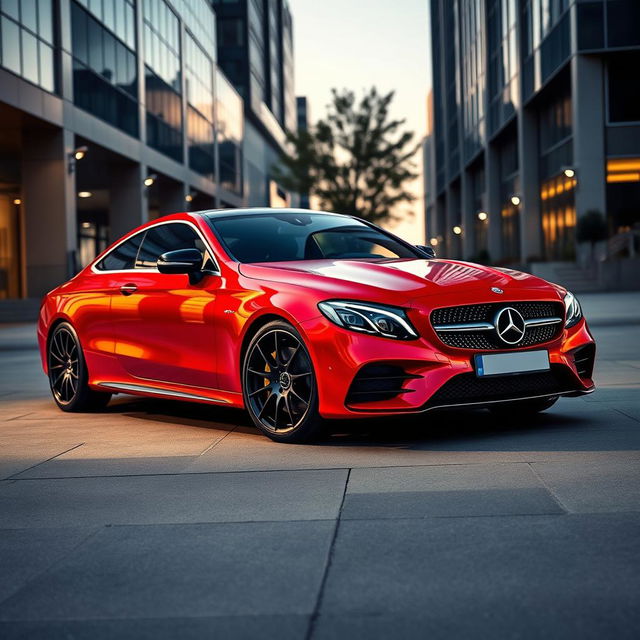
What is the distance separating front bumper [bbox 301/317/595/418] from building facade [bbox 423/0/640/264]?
32182 millimetres

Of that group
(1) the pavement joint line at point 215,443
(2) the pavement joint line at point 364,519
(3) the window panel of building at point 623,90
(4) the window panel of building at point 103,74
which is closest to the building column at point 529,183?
(3) the window panel of building at point 623,90

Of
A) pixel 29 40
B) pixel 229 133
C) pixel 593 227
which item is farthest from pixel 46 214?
pixel 229 133

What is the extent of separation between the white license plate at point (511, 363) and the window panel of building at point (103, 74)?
28.0 metres

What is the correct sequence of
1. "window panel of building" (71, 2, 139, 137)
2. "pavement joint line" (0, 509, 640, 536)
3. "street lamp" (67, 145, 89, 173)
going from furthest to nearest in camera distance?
"window panel of building" (71, 2, 139, 137) → "street lamp" (67, 145, 89, 173) → "pavement joint line" (0, 509, 640, 536)

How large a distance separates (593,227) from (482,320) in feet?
102

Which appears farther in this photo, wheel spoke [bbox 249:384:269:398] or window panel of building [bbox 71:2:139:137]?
window panel of building [bbox 71:2:139:137]

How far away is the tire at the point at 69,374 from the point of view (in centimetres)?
847

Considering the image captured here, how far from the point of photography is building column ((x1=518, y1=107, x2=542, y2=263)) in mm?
45188

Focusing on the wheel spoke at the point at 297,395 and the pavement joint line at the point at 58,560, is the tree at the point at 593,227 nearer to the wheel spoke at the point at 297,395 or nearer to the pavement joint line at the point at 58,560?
the wheel spoke at the point at 297,395

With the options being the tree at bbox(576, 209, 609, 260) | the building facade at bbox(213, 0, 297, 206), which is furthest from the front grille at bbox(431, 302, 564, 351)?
the building facade at bbox(213, 0, 297, 206)

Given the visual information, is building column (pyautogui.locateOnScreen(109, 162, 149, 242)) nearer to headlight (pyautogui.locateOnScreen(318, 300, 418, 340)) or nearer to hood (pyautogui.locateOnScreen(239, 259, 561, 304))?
hood (pyautogui.locateOnScreen(239, 259, 561, 304))

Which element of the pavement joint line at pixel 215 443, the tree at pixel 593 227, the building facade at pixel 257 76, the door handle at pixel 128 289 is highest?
the building facade at pixel 257 76

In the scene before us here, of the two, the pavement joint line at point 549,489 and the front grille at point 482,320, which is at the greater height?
the front grille at point 482,320

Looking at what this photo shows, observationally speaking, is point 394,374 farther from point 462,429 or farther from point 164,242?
point 164,242
